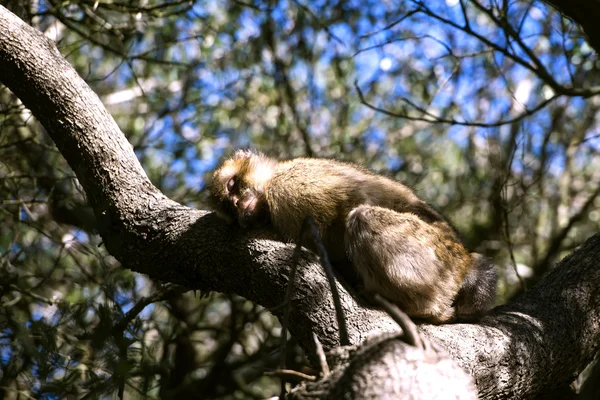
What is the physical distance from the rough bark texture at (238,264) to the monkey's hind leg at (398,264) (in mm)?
274

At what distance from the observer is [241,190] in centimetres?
469

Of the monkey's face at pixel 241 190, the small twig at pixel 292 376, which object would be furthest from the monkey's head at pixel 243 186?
the small twig at pixel 292 376

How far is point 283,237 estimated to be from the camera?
421 cm

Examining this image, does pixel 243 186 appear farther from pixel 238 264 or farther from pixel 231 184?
pixel 238 264

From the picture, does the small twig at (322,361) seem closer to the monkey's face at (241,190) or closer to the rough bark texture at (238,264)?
the rough bark texture at (238,264)

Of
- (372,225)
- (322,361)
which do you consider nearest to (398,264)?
(372,225)

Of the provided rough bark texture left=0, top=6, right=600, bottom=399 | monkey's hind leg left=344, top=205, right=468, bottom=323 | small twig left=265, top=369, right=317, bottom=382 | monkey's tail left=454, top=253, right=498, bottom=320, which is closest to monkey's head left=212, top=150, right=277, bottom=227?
rough bark texture left=0, top=6, right=600, bottom=399

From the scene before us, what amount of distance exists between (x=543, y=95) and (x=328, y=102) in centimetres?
286

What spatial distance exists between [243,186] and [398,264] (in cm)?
132

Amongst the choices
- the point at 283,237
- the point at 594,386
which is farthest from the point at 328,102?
the point at 594,386

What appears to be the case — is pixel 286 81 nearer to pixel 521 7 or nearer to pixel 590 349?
pixel 521 7

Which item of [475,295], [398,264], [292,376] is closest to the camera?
[292,376]

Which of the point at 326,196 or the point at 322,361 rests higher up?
the point at 326,196

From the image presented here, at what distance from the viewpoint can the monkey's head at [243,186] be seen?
429 centimetres
